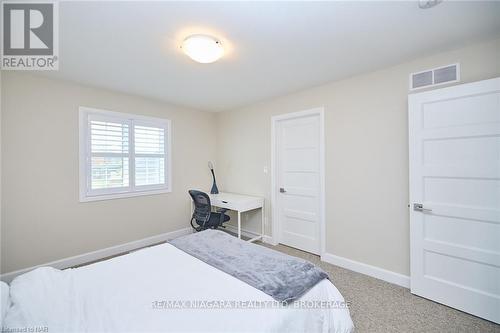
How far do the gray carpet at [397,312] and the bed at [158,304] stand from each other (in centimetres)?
66

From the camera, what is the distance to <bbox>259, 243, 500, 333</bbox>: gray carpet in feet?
5.90

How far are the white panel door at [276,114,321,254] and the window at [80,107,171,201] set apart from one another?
1954mm

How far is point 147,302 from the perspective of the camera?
4.11 feet

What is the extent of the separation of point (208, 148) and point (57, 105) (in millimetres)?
2332

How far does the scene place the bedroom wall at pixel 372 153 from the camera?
231 centimetres

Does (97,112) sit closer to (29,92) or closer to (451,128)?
(29,92)

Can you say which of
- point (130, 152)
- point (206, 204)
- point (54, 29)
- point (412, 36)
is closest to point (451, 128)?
point (412, 36)

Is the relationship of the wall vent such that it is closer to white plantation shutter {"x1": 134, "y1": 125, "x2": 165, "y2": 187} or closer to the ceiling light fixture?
the ceiling light fixture

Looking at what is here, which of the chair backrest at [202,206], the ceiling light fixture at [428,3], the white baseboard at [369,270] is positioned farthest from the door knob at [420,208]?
the chair backrest at [202,206]

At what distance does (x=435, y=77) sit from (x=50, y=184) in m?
4.42

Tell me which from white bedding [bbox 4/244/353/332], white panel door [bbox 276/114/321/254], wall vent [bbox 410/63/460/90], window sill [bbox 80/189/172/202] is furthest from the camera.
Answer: white panel door [bbox 276/114/321/254]

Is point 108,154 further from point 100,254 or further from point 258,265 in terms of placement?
point 258,265

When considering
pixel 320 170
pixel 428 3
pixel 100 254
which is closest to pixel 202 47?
pixel 428 3

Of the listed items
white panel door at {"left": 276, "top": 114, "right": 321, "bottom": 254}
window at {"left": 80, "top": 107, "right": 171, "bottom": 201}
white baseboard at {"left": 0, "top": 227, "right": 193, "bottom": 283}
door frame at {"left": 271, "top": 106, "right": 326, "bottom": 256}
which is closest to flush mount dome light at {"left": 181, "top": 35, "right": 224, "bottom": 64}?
door frame at {"left": 271, "top": 106, "right": 326, "bottom": 256}
